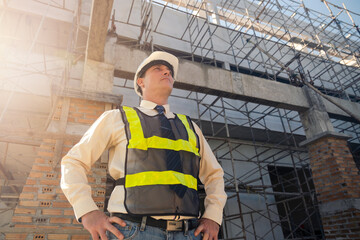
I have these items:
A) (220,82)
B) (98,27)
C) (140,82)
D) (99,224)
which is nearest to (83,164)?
(99,224)

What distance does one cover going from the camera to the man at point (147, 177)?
53.9 inches

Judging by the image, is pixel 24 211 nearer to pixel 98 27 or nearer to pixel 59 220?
pixel 59 220

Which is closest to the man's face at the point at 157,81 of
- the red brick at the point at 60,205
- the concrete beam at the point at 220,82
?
the red brick at the point at 60,205

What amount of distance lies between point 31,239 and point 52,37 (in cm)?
817

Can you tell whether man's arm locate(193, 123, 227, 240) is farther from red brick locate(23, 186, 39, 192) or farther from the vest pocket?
red brick locate(23, 186, 39, 192)

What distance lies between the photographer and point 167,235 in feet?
4.51

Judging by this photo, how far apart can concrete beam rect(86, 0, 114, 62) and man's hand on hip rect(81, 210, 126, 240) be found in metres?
3.40

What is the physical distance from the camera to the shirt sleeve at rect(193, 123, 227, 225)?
1683 millimetres

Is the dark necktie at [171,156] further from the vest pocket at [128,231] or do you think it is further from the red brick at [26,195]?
the red brick at [26,195]

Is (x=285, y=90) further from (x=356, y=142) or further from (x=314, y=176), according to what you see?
(x=356, y=142)

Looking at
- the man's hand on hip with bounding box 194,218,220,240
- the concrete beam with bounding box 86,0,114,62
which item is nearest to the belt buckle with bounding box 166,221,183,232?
the man's hand on hip with bounding box 194,218,220,240

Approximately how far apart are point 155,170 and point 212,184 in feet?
1.92

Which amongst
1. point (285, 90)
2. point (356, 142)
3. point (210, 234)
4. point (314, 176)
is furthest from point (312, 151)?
point (356, 142)

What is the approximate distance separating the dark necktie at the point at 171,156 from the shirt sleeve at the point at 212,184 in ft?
1.08
